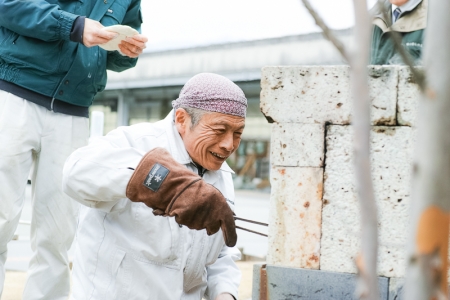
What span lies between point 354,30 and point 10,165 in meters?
2.64

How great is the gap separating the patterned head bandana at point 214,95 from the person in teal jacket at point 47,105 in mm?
719

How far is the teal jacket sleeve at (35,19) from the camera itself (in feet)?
10.1

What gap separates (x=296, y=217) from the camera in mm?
2848

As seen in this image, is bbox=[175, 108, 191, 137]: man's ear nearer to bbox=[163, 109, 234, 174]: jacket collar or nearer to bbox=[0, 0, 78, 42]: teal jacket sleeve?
bbox=[163, 109, 234, 174]: jacket collar

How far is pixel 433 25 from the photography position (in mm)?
724

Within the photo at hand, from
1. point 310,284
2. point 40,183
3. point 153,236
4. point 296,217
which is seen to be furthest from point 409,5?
point 40,183

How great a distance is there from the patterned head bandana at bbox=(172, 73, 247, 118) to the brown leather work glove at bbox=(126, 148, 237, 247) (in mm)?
545

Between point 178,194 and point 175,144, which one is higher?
point 175,144

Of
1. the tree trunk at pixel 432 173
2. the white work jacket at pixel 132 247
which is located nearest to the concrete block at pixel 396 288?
the white work jacket at pixel 132 247

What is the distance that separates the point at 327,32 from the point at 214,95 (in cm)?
175

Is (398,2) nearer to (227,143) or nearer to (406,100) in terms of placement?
(406,100)

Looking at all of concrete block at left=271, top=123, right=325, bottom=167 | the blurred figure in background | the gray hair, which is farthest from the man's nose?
the blurred figure in background

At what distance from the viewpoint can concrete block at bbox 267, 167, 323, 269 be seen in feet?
9.32

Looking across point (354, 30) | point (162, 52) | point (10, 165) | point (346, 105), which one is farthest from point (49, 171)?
point (162, 52)
